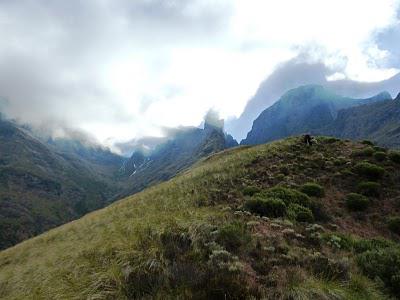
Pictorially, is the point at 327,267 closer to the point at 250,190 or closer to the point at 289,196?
the point at 289,196

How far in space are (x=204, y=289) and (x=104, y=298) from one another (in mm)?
2923

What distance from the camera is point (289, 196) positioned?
23453 millimetres

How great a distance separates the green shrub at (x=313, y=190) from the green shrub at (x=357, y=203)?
5.70 feet

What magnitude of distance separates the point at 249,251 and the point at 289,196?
9.99 m

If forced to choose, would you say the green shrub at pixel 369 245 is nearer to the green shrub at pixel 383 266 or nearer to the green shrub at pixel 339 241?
the green shrub at pixel 339 241

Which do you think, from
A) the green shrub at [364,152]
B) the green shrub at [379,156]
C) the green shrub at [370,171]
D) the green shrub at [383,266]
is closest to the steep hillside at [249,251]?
the green shrub at [383,266]

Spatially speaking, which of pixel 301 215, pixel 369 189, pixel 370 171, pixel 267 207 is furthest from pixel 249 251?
pixel 370 171

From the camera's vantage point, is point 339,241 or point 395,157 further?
point 395,157

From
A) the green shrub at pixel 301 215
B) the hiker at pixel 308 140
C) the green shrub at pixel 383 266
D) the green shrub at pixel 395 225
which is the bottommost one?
the green shrub at pixel 383 266

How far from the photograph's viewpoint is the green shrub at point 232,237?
14.6 meters

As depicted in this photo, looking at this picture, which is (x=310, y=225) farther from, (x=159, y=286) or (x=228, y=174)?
(x=228, y=174)

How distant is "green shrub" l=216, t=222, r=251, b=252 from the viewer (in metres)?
14.6

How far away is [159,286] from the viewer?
1149 cm

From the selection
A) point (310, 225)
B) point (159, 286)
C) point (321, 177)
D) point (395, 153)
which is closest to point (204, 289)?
point (159, 286)
